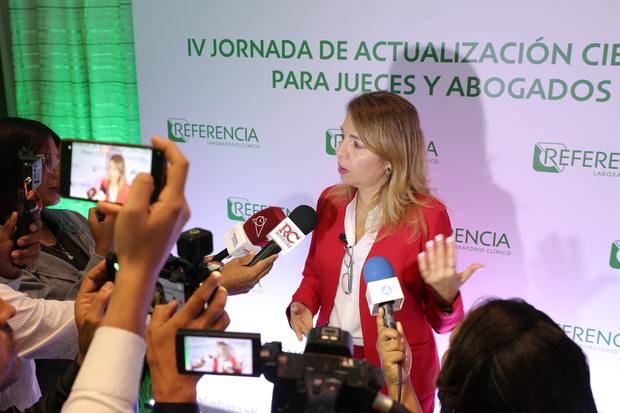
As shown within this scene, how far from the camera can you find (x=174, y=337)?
77cm

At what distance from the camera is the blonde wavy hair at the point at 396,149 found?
1.67 metres

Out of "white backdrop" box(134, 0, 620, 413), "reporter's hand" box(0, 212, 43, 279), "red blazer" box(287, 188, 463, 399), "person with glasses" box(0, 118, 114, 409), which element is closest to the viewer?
"reporter's hand" box(0, 212, 43, 279)

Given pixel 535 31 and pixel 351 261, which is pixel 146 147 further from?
pixel 535 31

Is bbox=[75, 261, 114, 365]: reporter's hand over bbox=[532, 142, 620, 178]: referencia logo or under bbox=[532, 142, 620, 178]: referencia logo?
under

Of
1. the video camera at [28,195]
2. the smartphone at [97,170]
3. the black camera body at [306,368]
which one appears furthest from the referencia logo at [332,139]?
the black camera body at [306,368]

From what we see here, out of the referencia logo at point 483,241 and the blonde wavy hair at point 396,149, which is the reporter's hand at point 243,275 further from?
the referencia logo at point 483,241

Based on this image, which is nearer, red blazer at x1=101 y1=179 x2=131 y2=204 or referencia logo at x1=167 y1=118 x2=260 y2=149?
red blazer at x1=101 y1=179 x2=131 y2=204

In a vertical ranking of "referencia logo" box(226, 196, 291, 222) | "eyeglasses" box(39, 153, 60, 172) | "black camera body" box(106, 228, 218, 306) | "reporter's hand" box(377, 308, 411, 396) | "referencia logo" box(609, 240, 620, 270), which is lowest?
"reporter's hand" box(377, 308, 411, 396)

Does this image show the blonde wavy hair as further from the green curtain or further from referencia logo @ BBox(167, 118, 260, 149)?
the green curtain

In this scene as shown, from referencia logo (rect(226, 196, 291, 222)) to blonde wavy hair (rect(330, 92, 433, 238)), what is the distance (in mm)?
790

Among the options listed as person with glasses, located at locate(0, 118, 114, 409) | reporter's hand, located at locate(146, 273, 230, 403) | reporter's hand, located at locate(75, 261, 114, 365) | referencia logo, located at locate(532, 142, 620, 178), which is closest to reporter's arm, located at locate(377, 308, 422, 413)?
reporter's hand, located at locate(146, 273, 230, 403)

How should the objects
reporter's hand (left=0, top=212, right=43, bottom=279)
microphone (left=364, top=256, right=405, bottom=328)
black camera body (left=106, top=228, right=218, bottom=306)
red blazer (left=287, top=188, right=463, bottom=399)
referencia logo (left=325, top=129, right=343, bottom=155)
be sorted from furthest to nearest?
referencia logo (left=325, top=129, right=343, bottom=155), red blazer (left=287, top=188, right=463, bottom=399), reporter's hand (left=0, top=212, right=43, bottom=279), microphone (left=364, top=256, right=405, bottom=328), black camera body (left=106, top=228, right=218, bottom=306)

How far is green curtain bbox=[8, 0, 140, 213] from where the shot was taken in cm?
247

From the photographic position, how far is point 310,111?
2.19m
